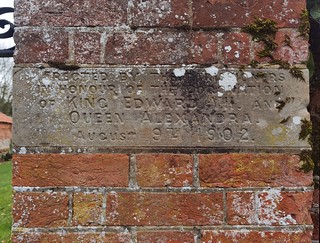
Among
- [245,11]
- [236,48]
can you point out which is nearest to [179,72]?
[236,48]

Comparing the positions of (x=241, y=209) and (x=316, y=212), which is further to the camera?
(x=316, y=212)

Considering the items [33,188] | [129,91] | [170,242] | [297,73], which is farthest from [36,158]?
[297,73]

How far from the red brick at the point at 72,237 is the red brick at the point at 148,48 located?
749mm

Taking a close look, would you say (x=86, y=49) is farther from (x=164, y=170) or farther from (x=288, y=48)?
(x=288, y=48)

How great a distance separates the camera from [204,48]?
1.83m

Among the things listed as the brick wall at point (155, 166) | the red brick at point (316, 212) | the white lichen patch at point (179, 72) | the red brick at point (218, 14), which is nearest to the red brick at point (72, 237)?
the brick wall at point (155, 166)

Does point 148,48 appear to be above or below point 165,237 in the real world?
above

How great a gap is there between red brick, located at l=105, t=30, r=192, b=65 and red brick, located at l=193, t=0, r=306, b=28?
0.47 ft

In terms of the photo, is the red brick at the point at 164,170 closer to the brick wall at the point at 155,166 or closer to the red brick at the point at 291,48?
the brick wall at the point at 155,166

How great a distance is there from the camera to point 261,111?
1824 millimetres

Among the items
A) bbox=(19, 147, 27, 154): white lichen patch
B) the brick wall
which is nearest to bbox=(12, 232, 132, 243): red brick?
the brick wall

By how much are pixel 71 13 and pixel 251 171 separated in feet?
3.45

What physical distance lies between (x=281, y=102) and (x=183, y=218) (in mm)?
665

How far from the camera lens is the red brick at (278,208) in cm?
180
